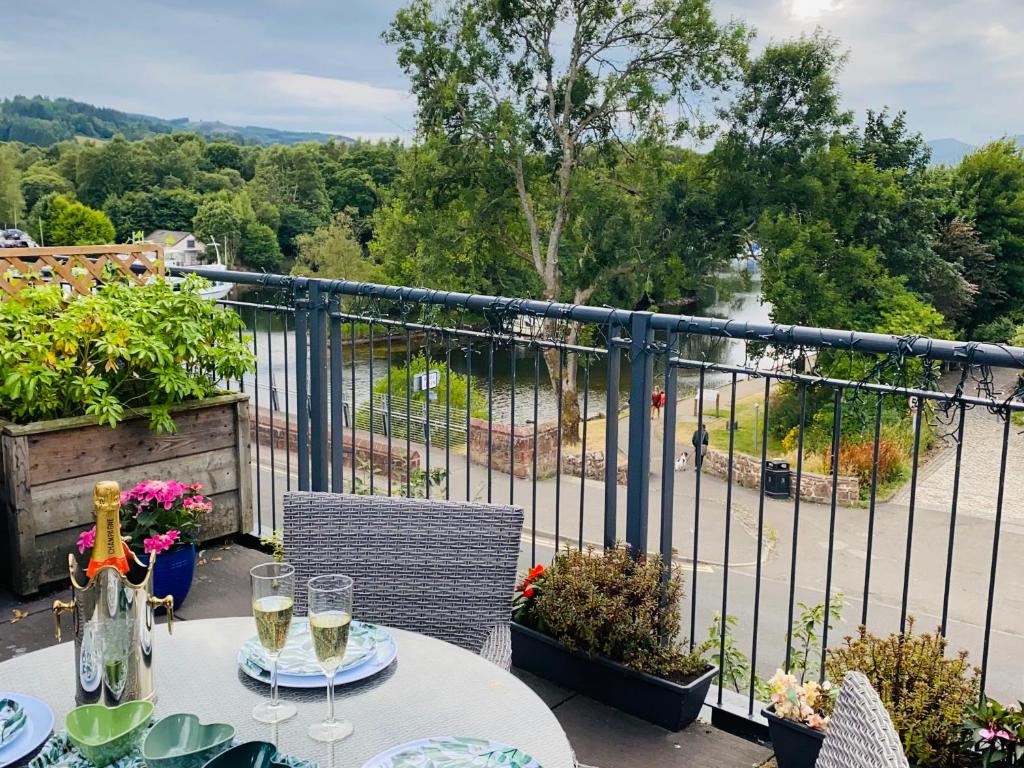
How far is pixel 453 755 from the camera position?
1.30 m

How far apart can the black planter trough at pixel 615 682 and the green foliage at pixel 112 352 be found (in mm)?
1807

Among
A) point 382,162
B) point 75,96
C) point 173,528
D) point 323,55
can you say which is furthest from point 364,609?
point 75,96

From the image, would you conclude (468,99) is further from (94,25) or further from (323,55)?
(94,25)

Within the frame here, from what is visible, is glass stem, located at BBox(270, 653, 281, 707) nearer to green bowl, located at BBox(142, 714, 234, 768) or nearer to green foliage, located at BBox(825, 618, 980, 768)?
green bowl, located at BBox(142, 714, 234, 768)

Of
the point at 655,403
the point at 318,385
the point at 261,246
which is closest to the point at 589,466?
the point at 655,403

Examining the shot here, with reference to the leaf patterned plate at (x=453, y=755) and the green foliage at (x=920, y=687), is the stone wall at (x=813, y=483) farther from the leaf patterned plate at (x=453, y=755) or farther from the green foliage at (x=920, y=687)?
the leaf patterned plate at (x=453, y=755)

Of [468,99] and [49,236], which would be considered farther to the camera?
[49,236]

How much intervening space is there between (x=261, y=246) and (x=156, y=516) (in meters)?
53.6

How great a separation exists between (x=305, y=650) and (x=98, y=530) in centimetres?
47

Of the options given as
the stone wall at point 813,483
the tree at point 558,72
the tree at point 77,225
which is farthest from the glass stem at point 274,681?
the tree at point 77,225

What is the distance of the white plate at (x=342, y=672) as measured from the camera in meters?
1.51

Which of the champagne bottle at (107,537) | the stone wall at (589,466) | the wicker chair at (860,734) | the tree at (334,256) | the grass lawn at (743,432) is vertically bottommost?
the grass lawn at (743,432)

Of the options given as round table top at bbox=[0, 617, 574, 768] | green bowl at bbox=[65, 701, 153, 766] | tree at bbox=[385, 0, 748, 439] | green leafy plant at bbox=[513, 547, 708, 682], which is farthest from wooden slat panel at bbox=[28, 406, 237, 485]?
tree at bbox=[385, 0, 748, 439]

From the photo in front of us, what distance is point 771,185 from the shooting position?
2484cm
